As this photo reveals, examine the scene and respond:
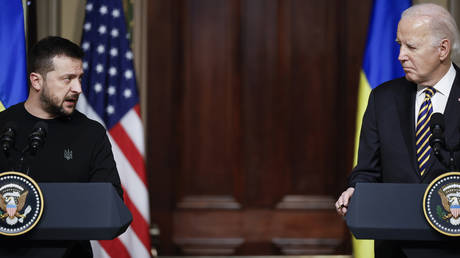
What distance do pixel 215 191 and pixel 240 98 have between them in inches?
32.0

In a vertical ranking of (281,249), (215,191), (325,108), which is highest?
(325,108)

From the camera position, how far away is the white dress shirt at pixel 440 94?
2912mm

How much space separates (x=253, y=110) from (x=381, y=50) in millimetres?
1326

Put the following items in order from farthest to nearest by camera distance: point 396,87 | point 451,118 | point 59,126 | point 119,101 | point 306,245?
1. point 306,245
2. point 119,101
3. point 59,126
4. point 396,87
5. point 451,118

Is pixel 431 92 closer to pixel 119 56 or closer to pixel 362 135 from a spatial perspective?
pixel 362 135

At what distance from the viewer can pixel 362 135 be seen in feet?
10.1

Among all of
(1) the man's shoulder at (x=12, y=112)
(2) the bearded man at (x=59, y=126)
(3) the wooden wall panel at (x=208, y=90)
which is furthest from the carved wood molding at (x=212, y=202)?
(1) the man's shoulder at (x=12, y=112)

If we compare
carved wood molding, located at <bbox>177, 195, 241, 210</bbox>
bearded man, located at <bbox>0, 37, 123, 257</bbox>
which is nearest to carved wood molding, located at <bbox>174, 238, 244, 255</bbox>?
carved wood molding, located at <bbox>177, 195, 241, 210</bbox>

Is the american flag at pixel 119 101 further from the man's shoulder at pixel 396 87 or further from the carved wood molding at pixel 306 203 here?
the man's shoulder at pixel 396 87

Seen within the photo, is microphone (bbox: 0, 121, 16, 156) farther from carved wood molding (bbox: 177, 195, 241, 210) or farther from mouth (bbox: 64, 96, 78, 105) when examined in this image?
carved wood molding (bbox: 177, 195, 241, 210)

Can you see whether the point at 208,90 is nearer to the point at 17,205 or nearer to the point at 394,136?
the point at 394,136

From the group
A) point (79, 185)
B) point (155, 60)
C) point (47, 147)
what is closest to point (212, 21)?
point (155, 60)

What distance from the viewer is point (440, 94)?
116 inches

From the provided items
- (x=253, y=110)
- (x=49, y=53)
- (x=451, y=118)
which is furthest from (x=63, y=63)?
(x=253, y=110)
